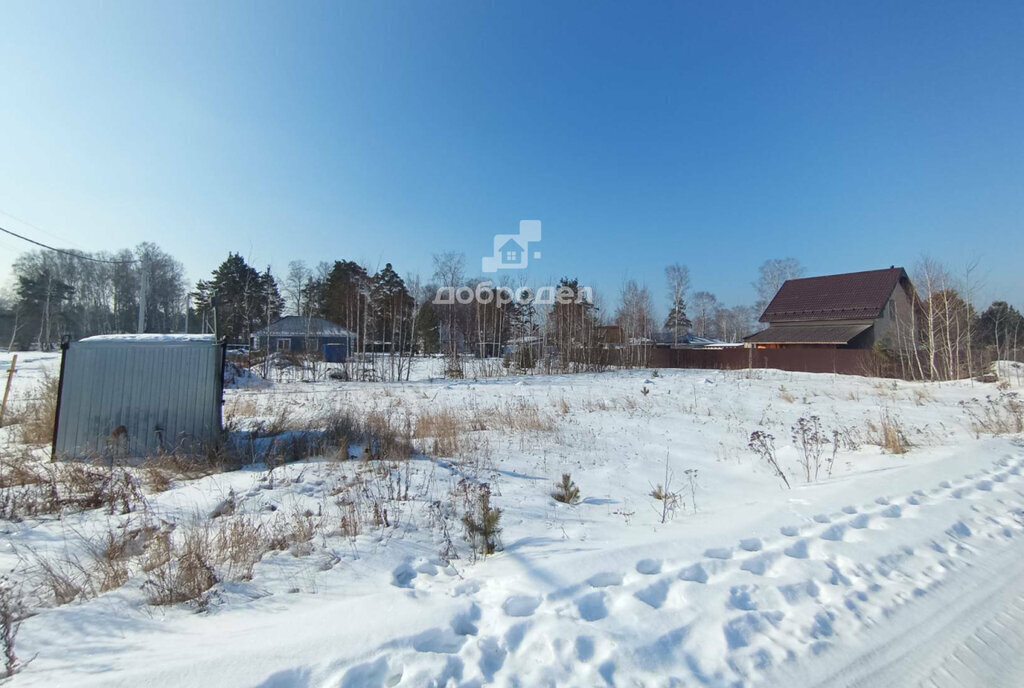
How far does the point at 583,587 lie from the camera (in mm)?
2564

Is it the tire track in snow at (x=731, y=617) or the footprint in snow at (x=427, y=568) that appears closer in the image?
the tire track in snow at (x=731, y=617)

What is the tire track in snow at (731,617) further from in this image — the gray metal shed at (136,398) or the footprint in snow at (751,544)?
the gray metal shed at (136,398)

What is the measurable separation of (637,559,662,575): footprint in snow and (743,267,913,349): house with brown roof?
29484 millimetres

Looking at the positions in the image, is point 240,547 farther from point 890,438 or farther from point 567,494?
point 890,438

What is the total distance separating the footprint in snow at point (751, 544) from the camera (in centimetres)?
312

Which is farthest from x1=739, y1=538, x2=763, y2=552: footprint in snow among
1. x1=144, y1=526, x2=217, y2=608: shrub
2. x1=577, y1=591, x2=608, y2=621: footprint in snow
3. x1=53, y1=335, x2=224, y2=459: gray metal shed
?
x1=53, y1=335, x2=224, y2=459: gray metal shed

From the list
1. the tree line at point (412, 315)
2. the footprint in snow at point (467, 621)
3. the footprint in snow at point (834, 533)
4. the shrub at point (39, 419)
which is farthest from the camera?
the tree line at point (412, 315)

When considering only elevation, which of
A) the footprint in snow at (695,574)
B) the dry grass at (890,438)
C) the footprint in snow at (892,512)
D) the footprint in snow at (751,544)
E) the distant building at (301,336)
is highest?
the distant building at (301,336)

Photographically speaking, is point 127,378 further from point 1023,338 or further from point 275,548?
point 1023,338

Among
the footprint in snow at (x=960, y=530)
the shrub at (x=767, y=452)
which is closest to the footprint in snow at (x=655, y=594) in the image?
the footprint in snow at (x=960, y=530)

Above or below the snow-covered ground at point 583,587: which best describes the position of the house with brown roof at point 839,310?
above

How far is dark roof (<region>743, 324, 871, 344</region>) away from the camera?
27.3 m

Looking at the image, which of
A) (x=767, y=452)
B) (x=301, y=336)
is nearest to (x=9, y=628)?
(x=767, y=452)

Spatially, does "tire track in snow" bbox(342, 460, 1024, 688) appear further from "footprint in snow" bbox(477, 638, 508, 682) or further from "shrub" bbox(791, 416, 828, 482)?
"shrub" bbox(791, 416, 828, 482)
